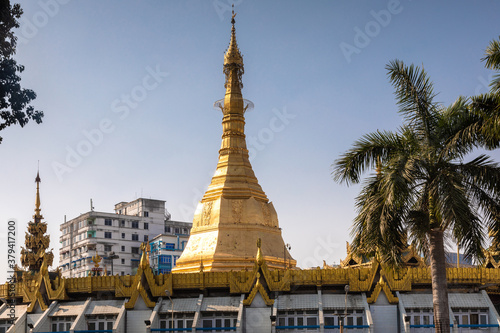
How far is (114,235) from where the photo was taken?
107750mm

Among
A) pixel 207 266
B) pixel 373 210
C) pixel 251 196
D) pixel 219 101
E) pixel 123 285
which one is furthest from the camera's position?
pixel 219 101

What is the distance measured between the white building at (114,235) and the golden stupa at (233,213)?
47552 mm

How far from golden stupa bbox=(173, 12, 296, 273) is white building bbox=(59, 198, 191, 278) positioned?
156 feet

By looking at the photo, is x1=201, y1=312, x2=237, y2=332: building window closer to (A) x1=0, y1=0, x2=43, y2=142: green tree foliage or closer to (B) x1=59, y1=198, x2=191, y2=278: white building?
(A) x1=0, y1=0, x2=43, y2=142: green tree foliage

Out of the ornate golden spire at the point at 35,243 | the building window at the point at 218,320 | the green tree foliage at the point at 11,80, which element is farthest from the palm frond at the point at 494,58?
the ornate golden spire at the point at 35,243

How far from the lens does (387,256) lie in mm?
26578

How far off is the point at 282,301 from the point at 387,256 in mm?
19573

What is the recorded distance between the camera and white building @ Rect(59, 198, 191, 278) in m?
106

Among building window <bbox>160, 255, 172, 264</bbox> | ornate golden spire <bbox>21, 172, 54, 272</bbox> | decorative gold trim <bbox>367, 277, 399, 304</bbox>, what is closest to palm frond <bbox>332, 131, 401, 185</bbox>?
decorative gold trim <bbox>367, 277, 399, 304</bbox>

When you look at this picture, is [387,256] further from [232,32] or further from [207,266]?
[232,32]

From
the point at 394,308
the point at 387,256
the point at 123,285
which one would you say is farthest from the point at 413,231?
the point at 123,285

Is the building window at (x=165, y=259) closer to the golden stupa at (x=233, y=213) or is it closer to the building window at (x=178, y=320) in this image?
the golden stupa at (x=233, y=213)

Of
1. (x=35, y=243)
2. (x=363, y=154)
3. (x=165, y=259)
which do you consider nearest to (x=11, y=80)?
(x=363, y=154)

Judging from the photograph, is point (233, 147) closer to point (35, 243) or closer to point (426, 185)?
point (35, 243)
